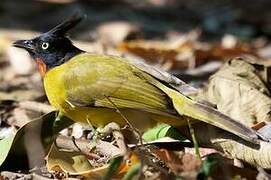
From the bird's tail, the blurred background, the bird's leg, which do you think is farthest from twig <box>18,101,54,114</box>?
the bird's tail

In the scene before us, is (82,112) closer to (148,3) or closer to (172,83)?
(172,83)

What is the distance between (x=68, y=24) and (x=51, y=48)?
0.29 meters

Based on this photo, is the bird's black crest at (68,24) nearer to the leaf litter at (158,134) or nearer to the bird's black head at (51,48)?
the bird's black head at (51,48)

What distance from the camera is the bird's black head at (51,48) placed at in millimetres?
5508

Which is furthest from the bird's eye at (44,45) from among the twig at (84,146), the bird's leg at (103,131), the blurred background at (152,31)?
the blurred background at (152,31)

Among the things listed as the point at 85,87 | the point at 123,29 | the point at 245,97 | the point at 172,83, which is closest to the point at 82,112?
the point at 85,87

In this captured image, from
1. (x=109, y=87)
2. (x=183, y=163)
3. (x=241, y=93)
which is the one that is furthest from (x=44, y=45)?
(x=183, y=163)

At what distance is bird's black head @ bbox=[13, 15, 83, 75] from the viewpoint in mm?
5508

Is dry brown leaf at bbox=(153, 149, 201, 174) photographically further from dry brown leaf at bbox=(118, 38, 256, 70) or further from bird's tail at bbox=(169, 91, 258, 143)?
dry brown leaf at bbox=(118, 38, 256, 70)

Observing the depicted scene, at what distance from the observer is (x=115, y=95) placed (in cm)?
497

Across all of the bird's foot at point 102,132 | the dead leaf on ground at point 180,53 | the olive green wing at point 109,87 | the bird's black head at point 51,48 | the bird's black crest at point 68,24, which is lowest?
the dead leaf on ground at point 180,53

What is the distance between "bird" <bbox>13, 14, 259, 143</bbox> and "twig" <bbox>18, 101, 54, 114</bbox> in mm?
447

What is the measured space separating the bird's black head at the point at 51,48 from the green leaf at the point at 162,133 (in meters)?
0.89

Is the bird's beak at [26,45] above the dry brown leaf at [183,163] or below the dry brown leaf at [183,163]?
above
